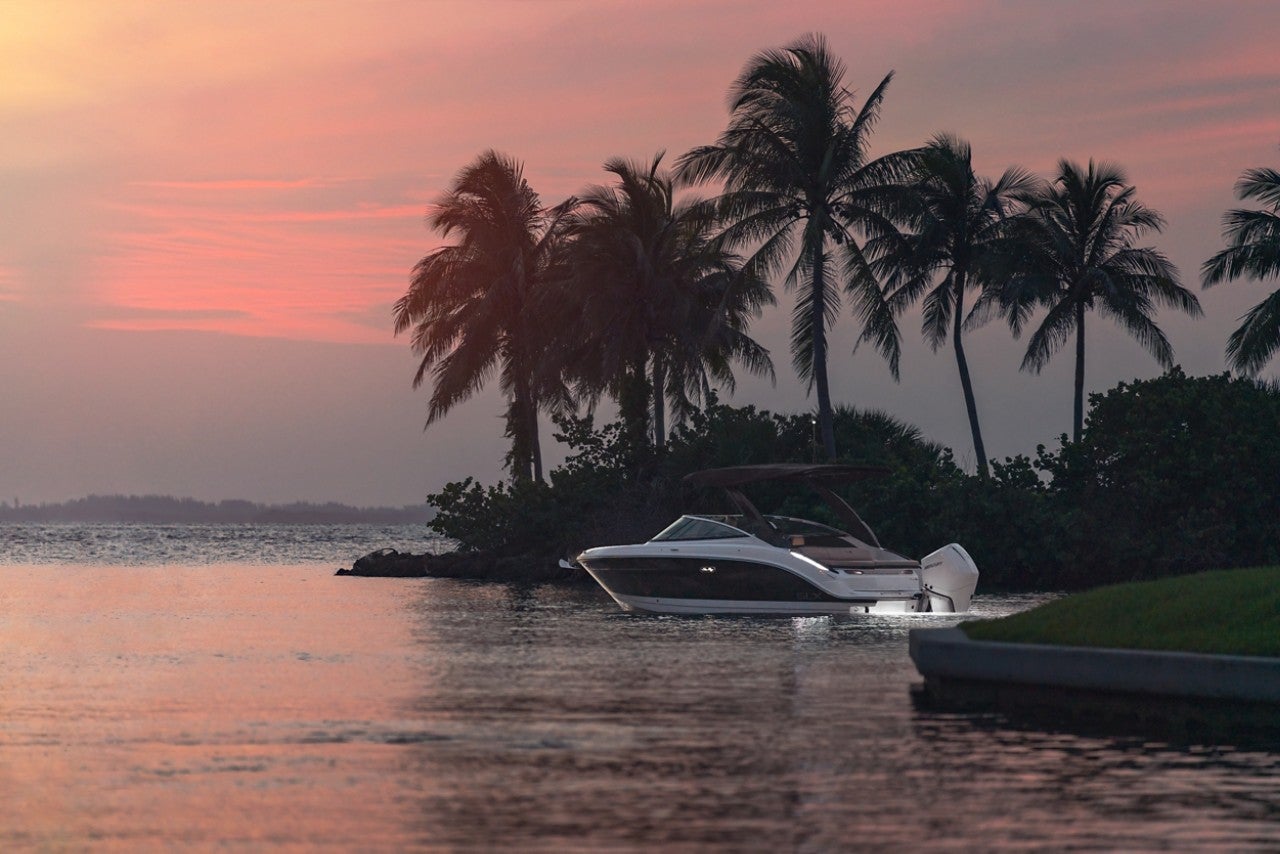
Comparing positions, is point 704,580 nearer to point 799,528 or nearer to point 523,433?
point 799,528

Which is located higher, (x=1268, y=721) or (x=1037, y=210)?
(x=1037, y=210)

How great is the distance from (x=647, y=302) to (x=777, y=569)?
25.0 m

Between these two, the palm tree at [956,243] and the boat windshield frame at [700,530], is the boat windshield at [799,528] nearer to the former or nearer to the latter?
the boat windshield frame at [700,530]

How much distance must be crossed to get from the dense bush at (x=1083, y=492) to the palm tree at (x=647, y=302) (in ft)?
7.48

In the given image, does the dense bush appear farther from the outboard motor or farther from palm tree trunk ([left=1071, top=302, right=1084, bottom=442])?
the outboard motor

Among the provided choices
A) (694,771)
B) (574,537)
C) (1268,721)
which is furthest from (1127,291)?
(694,771)

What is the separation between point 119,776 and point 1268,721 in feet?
31.2

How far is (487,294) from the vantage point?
5931cm

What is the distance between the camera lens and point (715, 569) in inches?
1193

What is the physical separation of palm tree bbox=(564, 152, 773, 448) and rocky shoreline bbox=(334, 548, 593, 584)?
17.6ft

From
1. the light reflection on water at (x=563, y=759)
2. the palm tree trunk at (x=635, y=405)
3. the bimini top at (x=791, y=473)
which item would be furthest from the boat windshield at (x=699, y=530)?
the palm tree trunk at (x=635, y=405)

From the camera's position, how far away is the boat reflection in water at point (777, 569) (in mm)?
29328

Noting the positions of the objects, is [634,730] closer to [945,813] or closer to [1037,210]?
[945,813]

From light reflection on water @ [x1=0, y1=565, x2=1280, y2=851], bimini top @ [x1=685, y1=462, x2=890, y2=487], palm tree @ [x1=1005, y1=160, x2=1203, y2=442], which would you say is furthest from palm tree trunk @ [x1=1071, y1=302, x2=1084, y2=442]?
light reflection on water @ [x1=0, y1=565, x2=1280, y2=851]
